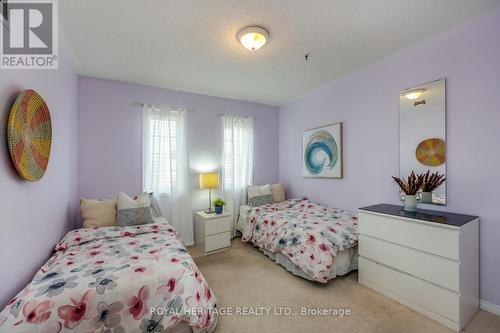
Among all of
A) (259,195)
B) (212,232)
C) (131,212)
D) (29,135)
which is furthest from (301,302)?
(29,135)

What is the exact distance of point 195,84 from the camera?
3.16 metres

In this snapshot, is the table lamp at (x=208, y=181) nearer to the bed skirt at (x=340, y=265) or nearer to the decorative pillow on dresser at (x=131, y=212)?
the decorative pillow on dresser at (x=131, y=212)

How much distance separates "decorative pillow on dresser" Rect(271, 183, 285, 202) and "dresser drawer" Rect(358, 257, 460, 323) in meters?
1.80

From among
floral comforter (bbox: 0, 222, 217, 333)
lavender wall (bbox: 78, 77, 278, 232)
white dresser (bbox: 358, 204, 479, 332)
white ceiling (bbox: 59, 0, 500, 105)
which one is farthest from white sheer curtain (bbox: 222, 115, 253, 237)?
white dresser (bbox: 358, 204, 479, 332)

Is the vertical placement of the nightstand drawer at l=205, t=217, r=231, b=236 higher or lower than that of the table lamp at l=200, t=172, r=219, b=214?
lower

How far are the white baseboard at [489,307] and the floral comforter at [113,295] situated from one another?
2275mm

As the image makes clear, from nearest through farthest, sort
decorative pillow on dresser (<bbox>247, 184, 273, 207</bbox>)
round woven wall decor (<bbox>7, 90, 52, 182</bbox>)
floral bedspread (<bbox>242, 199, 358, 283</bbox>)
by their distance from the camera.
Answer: round woven wall decor (<bbox>7, 90, 52, 182</bbox>) → floral bedspread (<bbox>242, 199, 358, 283</bbox>) → decorative pillow on dresser (<bbox>247, 184, 273, 207</bbox>)

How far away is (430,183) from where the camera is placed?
2031mm

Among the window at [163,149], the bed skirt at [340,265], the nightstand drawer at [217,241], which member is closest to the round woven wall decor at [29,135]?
the window at [163,149]

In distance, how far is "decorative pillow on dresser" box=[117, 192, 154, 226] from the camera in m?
2.43

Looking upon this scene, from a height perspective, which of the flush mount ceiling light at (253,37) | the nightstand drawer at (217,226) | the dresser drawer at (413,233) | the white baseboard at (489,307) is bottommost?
the white baseboard at (489,307)

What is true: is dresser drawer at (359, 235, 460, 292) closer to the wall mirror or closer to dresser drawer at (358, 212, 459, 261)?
dresser drawer at (358, 212, 459, 261)

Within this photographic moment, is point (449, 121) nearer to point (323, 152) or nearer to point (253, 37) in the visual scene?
point (323, 152)

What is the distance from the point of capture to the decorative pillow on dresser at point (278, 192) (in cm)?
387
